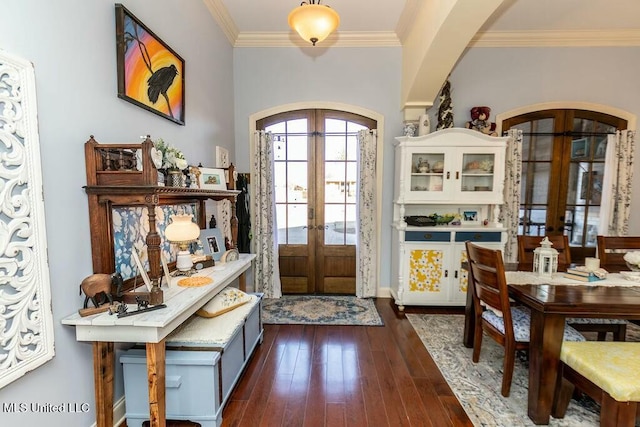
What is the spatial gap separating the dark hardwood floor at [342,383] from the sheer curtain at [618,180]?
10.7 feet

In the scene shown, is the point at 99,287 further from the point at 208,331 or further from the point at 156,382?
the point at 208,331

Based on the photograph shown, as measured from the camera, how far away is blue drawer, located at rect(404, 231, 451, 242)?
3.59 metres

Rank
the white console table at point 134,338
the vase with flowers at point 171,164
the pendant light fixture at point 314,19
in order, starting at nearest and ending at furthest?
the white console table at point 134,338 < the vase with flowers at point 171,164 < the pendant light fixture at point 314,19

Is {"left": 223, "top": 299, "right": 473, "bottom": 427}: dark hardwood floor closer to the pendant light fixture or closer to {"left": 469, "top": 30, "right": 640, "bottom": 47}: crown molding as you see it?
the pendant light fixture

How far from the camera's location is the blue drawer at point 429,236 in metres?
3.59

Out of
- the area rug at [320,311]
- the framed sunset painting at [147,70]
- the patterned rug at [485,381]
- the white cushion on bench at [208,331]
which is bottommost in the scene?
the area rug at [320,311]

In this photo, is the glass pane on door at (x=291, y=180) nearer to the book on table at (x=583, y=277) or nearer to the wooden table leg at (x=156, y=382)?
the wooden table leg at (x=156, y=382)

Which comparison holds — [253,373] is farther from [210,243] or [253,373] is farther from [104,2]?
[104,2]

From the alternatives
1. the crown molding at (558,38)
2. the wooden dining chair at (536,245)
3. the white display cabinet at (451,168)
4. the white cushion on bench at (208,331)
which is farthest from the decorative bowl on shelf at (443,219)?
the white cushion on bench at (208,331)

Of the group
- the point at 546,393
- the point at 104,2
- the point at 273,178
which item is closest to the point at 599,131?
the point at 546,393

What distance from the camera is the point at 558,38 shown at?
3844 millimetres

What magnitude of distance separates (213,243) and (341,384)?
1639 mm

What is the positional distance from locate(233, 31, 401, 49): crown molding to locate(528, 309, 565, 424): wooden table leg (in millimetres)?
3580

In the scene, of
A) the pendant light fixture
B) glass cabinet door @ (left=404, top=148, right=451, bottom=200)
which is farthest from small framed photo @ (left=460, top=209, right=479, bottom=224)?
the pendant light fixture
